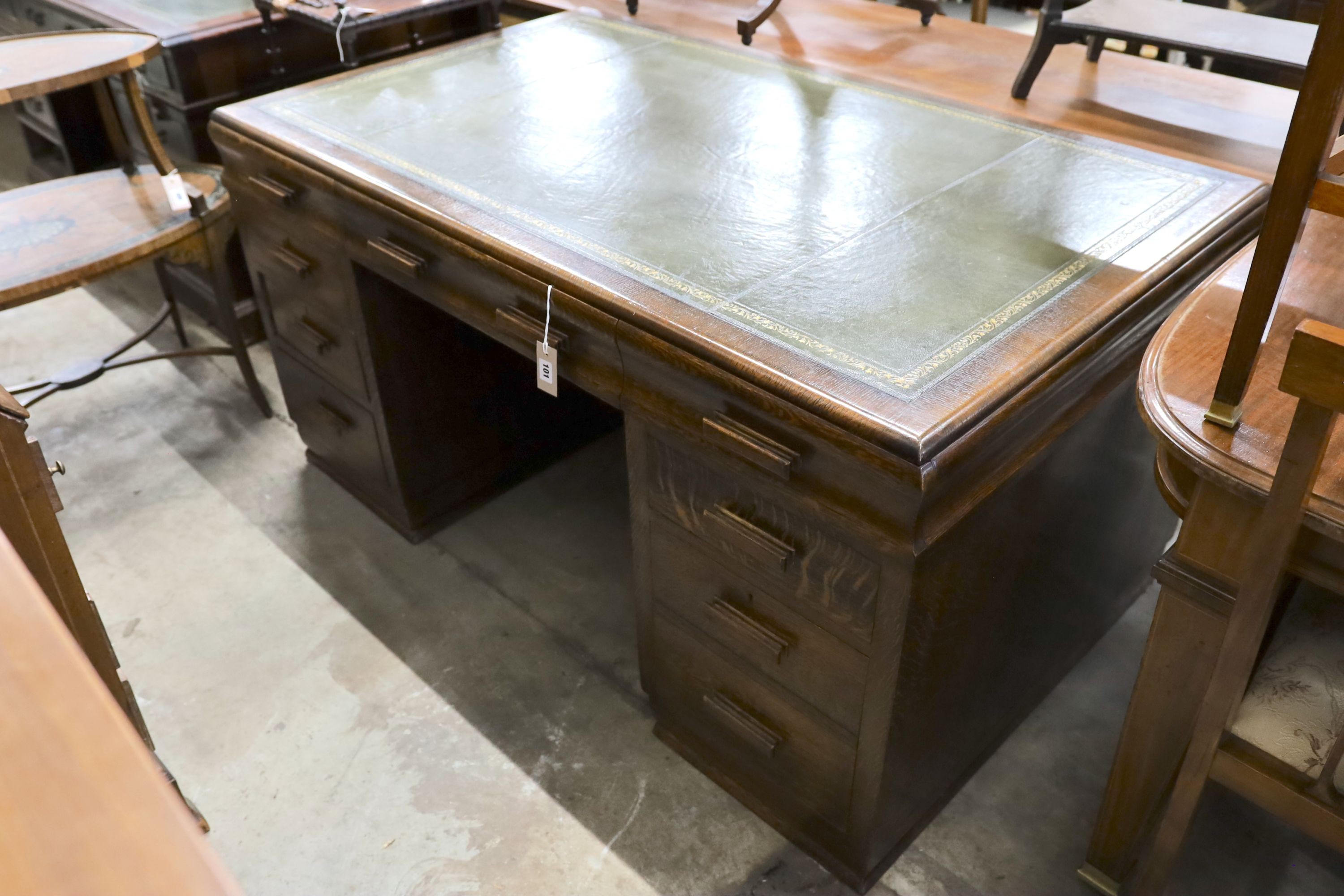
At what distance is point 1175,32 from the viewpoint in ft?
6.25

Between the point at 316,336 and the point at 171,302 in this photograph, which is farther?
the point at 171,302

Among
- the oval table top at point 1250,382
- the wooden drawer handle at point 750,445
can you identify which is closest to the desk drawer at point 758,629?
the wooden drawer handle at point 750,445

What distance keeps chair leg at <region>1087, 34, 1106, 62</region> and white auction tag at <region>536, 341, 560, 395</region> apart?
1403mm

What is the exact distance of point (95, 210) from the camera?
232 centimetres

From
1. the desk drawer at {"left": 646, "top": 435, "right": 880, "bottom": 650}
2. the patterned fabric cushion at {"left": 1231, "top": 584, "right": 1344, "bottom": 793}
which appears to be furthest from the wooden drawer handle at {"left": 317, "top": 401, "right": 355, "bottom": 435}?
the patterned fabric cushion at {"left": 1231, "top": 584, "right": 1344, "bottom": 793}

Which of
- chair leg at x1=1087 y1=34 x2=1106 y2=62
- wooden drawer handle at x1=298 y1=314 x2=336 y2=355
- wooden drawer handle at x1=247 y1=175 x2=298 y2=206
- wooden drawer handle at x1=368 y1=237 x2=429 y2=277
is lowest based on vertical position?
wooden drawer handle at x1=298 y1=314 x2=336 y2=355

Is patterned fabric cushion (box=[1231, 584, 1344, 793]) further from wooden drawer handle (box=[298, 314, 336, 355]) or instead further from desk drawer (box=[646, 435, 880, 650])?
wooden drawer handle (box=[298, 314, 336, 355])

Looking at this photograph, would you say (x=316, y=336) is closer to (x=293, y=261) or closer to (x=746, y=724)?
(x=293, y=261)

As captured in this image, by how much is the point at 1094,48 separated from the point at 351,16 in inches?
60.9

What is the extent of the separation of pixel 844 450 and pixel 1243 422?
1.33 ft

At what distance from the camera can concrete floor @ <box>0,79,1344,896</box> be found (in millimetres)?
1614

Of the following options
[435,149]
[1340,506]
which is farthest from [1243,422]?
[435,149]

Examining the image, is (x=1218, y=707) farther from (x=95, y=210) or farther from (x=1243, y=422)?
(x=95, y=210)

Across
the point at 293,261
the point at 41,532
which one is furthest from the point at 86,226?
the point at 41,532
